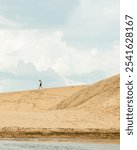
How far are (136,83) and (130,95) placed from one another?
8.08 ft

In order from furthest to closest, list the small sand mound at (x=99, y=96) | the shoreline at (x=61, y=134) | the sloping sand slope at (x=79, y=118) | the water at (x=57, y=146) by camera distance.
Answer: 1. the small sand mound at (x=99, y=96)
2. the sloping sand slope at (x=79, y=118)
3. the shoreline at (x=61, y=134)
4. the water at (x=57, y=146)

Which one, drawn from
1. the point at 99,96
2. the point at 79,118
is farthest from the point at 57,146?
the point at 99,96

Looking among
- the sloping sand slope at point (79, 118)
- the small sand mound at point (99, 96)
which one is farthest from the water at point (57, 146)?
the small sand mound at point (99, 96)

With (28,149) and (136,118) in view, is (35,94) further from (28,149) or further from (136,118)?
(136,118)

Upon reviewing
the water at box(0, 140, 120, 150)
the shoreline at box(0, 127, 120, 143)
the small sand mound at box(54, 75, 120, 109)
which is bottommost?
the water at box(0, 140, 120, 150)

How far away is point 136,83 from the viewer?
21.5 meters

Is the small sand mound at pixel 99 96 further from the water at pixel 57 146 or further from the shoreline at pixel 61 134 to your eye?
the water at pixel 57 146

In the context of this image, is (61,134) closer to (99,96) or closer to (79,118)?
(79,118)

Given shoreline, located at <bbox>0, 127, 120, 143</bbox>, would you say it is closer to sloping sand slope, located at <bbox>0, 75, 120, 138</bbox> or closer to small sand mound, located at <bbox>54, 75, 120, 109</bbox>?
sloping sand slope, located at <bbox>0, 75, 120, 138</bbox>

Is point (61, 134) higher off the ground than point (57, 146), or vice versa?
point (61, 134)

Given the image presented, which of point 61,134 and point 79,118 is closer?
point 61,134

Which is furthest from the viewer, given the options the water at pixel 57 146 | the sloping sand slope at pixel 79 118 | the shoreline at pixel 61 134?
the sloping sand slope at pixel 79 118

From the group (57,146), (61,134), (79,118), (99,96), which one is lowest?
(57,146)

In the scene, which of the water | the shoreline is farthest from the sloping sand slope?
the water
